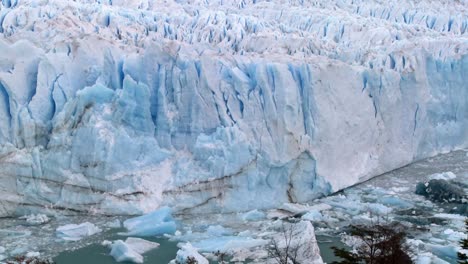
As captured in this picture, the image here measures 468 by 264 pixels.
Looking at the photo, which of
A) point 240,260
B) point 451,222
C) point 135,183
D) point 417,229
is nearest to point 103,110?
point 135,183

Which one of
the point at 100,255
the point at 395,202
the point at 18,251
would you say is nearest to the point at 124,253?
the point at 100,255

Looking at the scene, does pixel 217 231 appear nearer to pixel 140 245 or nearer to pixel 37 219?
pixel 140 245

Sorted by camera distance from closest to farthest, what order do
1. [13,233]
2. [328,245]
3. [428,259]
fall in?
[428,259], [13,233], [328,245]

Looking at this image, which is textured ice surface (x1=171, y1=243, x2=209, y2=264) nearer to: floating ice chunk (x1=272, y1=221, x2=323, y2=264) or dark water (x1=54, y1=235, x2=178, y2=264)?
dark water (x1=54, y1=235, x2=178, y2=264)

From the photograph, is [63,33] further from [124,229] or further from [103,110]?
[124,229]

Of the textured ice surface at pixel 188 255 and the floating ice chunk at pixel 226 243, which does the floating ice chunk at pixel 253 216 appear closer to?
the floating ice chunk at pixel 226 243
